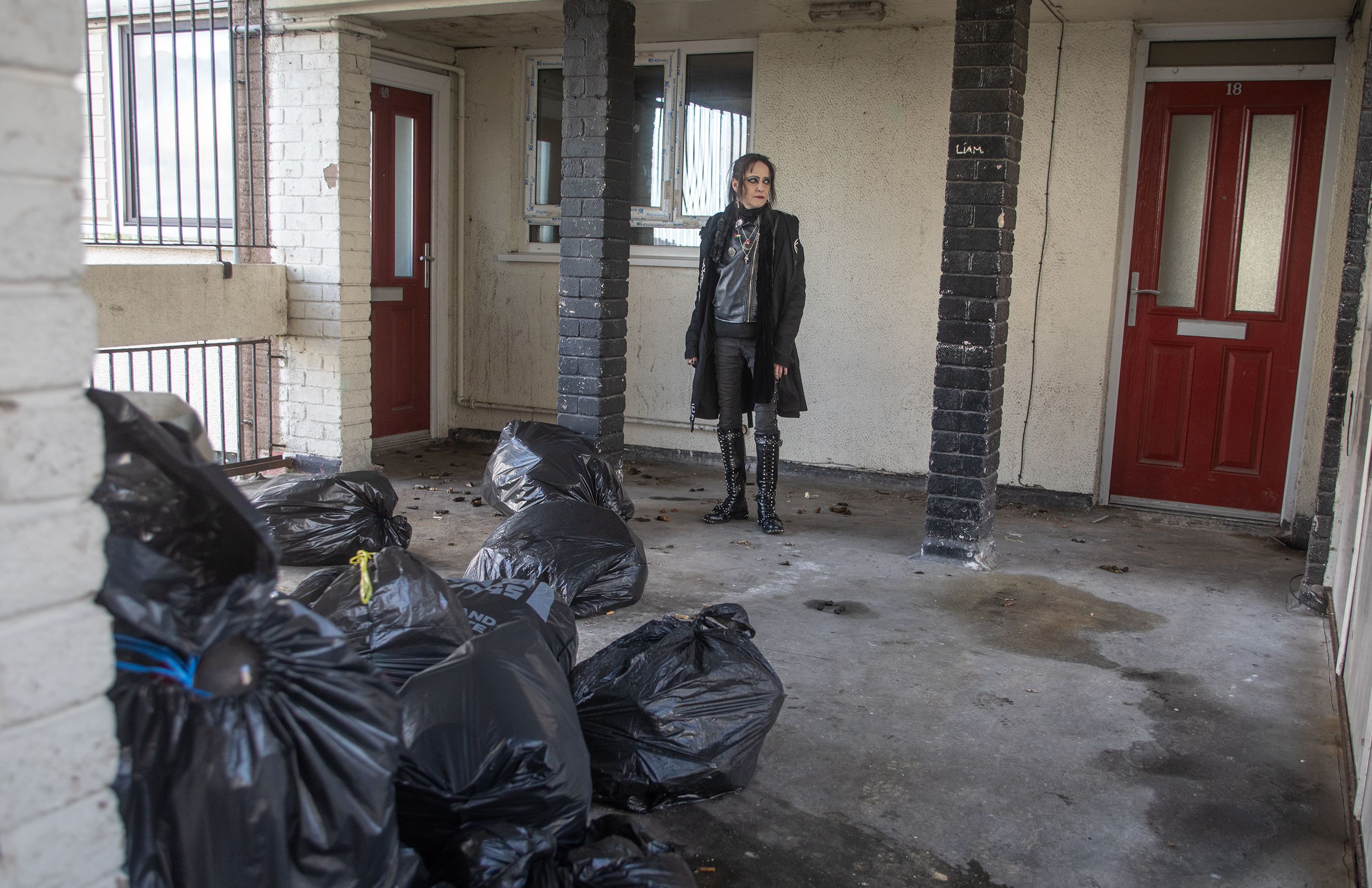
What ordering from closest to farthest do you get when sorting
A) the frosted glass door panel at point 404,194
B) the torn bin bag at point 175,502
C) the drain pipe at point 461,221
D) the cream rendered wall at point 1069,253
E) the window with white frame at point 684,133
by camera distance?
the torn bin bag at point 175,502 → the cream rendered wall at point 1069,253 → the window with white frame at point 684,133 → the frosted glass door panel at point 404,194 → the drain pipe at point 461,221

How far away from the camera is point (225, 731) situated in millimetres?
1588

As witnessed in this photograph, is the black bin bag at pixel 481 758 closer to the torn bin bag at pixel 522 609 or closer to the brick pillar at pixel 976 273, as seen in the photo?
the torn bin bag at pixel 522 609

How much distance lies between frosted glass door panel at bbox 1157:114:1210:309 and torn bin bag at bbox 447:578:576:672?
4.77m

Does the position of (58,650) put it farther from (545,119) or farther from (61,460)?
(545,119)

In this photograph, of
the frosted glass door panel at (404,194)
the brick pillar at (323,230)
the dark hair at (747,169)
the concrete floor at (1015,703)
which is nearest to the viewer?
the concrete floor at (1015,703)

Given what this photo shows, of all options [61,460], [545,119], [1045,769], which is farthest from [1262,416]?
[61,460]

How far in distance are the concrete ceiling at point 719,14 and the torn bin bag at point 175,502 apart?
17.3ft

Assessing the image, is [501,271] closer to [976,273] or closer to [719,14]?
[719,14]

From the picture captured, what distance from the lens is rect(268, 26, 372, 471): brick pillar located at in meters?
6.65

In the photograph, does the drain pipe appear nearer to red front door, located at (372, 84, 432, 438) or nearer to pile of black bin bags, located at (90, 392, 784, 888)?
red front door, located at (372, 84, 432, 438)

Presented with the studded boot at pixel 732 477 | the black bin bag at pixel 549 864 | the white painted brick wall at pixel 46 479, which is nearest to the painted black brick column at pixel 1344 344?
the studded boot at pixel 732 477

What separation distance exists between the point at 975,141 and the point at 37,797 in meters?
4.81

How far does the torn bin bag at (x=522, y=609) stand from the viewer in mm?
A: 2902

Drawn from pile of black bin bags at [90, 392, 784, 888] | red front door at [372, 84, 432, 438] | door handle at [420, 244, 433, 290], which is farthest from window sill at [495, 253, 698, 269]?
pile of black bin bags at [90, 392, 784, 888]
